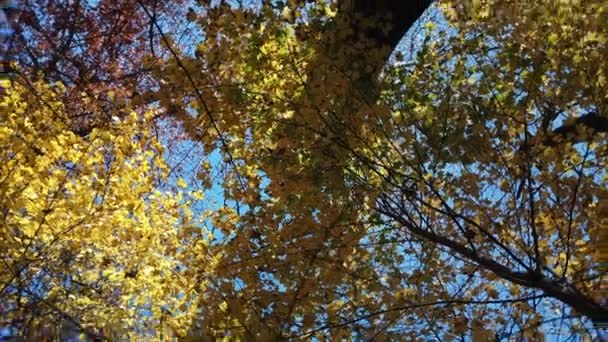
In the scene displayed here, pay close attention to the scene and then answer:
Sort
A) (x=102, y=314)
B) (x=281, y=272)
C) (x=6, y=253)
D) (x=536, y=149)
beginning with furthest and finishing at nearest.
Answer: (x=102, y=314), (x=6, y=253), (x=536, y=149), (x=281, y=272)

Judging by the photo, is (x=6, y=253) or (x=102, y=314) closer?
(x=6, y=253)

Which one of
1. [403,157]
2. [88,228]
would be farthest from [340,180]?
[88,228]

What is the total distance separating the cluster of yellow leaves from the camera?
4.73 metres

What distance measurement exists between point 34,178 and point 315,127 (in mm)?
2364

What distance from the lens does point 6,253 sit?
15.1ft

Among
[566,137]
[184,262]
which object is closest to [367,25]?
[566,137]

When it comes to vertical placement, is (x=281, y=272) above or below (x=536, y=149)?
below

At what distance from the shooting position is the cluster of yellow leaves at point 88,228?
4727mm

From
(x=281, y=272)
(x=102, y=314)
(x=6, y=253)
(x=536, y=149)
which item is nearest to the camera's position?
(x=281, y=272)

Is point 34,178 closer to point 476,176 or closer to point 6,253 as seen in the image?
point 6,253

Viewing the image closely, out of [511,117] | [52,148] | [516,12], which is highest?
[516,12]

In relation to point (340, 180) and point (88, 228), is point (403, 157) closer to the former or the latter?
point (340, 180)

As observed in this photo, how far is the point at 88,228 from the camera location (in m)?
5.07

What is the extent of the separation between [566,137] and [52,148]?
4.08 m
